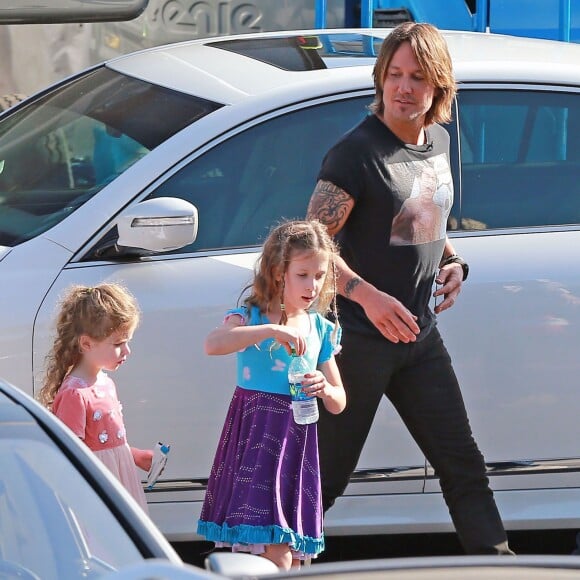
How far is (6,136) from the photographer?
4891 mm

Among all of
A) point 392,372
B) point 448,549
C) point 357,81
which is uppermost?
point 357,81

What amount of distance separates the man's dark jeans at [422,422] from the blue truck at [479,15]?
121 inches

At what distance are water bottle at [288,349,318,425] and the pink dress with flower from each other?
46 centimetres

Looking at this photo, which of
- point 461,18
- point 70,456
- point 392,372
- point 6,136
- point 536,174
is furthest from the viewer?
point 461,18

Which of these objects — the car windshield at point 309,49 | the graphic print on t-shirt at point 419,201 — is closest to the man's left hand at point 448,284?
the graphic print on t-shirt at point 419,201

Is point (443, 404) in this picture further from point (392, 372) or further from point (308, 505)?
point (308, 505)

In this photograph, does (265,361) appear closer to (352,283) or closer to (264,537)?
(352,283)

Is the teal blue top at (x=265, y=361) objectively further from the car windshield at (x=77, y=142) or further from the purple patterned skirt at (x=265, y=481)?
the car windshield at (x=77, y=142)

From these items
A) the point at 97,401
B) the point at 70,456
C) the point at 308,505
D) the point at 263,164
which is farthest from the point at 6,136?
the point at 70,456

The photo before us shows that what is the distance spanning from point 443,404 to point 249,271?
745 millimetres

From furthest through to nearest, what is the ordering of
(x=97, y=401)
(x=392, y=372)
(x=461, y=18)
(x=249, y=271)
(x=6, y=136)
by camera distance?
(x=461, y=18), (x=6, y=136), (x=249, y=271), (x=392, y=372), (x=97, y=401)

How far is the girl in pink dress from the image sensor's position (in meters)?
3.57

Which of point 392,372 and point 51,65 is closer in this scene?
point 392,372

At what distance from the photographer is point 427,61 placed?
3.87 meters
